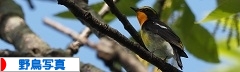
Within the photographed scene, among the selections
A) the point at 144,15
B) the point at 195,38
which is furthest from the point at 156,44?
the point at 144,15

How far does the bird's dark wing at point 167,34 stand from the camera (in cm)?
189

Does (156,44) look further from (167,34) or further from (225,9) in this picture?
(225,9)

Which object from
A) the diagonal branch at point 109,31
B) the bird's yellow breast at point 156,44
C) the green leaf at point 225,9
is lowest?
the diagonal branch at point 109,31

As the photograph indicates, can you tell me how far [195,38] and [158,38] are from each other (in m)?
0.16

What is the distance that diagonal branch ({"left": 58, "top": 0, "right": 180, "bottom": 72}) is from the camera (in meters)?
1.19

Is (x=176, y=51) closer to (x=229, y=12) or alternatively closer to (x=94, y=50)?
(x=229, y=12)

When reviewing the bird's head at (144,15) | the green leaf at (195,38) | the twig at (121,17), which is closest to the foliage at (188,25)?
the green leaf at (195,38)

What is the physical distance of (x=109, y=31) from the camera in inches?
48.8

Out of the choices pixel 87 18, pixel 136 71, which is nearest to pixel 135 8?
pixel 87 18


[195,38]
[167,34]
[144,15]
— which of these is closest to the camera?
[167,34]

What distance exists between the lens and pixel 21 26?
214cm

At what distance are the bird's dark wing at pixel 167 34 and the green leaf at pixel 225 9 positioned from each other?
19 centimetres

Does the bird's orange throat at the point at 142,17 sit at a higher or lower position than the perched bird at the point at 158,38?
higher

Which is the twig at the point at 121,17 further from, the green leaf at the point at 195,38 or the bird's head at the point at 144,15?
the bird's head at the point at 144,15
